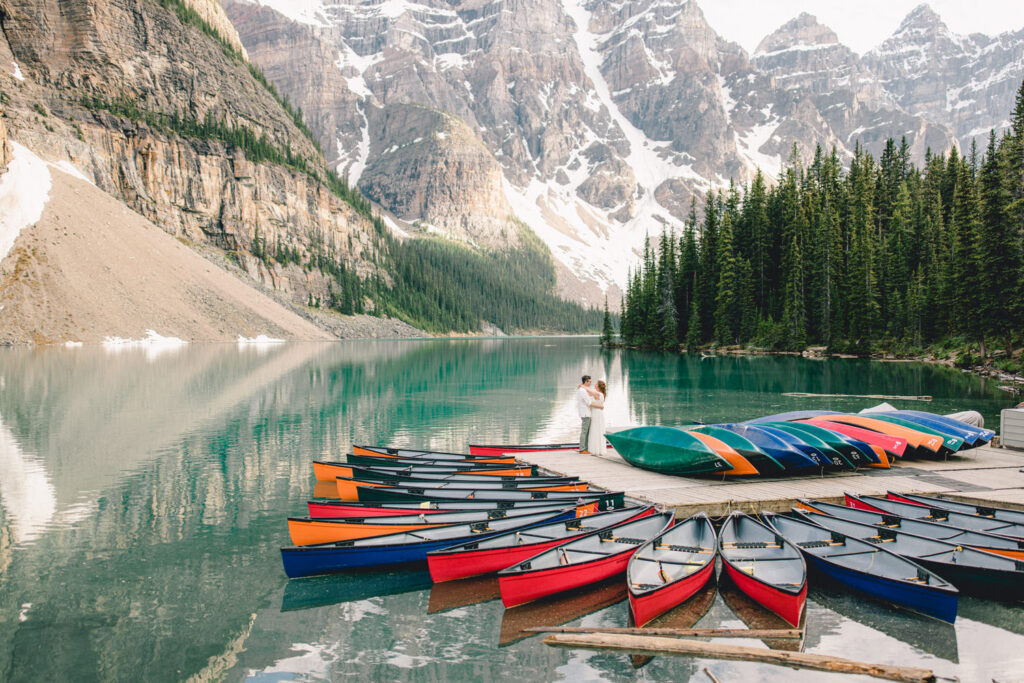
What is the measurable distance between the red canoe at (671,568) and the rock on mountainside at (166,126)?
136 m

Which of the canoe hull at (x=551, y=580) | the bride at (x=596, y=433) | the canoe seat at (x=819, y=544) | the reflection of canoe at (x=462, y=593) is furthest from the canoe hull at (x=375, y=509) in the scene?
the bride at (x=596, y=433)

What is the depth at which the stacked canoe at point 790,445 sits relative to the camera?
17.3 metres

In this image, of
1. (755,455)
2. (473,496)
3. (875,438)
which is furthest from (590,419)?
(875,438)

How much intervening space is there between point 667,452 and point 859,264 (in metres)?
75.3

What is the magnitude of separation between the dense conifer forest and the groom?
41.4 m

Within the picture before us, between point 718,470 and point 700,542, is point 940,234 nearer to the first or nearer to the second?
point 718,470

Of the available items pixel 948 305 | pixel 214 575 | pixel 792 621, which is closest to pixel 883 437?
pixel 792 621

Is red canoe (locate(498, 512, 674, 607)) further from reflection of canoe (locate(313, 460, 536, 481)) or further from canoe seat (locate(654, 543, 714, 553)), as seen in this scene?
reflection of canoe (locate(313, 460, 536, 481))

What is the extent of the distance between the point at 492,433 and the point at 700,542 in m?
18.4

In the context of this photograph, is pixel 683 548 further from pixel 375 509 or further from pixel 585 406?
pixel 585 406

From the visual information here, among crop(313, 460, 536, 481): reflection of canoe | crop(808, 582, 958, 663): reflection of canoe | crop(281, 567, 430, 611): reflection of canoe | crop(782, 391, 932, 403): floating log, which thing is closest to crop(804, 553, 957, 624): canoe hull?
crop(808, 582, 958, 663): reflection of canoe

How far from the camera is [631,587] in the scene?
403 inches

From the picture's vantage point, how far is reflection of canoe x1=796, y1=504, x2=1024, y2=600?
11250 millimetres

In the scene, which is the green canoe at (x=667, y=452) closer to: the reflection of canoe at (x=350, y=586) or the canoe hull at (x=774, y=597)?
the canoe hull at (x=774, y=597)
